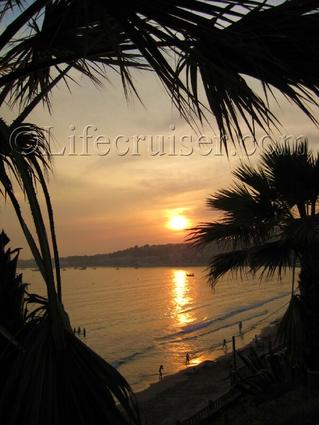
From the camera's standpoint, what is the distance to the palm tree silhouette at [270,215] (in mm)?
5957

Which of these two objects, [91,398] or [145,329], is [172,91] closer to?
[91,398]

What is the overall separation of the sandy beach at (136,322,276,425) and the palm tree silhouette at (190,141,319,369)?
1045 cm

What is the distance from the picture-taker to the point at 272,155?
6117mm

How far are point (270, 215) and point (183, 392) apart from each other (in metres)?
17.2

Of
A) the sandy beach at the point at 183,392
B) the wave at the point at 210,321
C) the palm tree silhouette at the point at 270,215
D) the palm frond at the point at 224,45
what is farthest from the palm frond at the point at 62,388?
the wave at the point at 210,321

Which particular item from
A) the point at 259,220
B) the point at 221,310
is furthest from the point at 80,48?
the point at 221,310

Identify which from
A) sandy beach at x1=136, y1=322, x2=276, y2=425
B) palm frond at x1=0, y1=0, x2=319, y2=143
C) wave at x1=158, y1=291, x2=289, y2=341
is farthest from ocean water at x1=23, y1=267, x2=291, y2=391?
palm frond at x1=0, y1=0, x2=319, y2=143

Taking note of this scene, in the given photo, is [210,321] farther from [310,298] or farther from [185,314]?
[310,298]

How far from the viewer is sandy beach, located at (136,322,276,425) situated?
17.3m

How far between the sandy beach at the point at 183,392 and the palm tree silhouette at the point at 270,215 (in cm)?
1045

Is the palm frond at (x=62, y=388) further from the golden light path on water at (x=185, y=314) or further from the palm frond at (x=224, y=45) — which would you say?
the golden light path on water at (x=185, y=314)

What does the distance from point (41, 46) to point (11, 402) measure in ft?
5.40

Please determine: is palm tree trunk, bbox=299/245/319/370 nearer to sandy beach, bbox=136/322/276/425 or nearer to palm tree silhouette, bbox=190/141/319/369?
palm tree silhouette, bbox=190/141/319/369

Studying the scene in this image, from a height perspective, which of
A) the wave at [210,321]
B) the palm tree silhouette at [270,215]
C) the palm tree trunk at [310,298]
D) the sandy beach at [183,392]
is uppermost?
the palm tree silhouette at [270,215]
